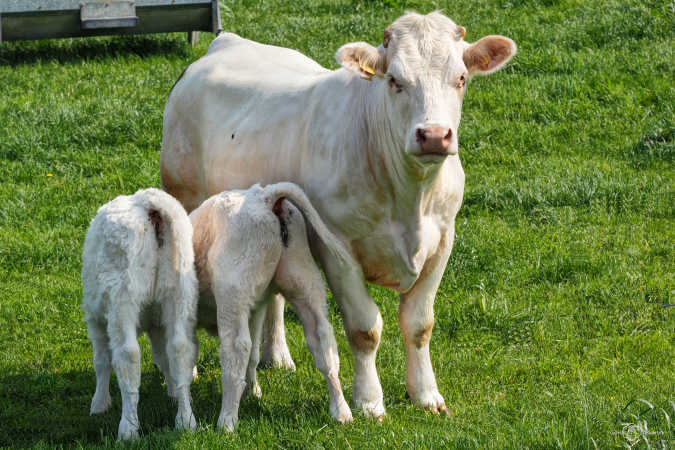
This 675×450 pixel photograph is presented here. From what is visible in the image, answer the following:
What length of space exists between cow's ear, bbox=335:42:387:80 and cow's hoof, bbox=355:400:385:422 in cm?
190

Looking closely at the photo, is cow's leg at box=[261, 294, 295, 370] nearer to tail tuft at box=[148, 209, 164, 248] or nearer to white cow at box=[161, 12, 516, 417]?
white cow at box=[161, 12, 516, 417]

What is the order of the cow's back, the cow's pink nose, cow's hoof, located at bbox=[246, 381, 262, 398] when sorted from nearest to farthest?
1. the cow's pink nose
2. cow's hoof, located at bbox=[246, 381, 262, 398]
3. the cow's back

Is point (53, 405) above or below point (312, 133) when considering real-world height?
below

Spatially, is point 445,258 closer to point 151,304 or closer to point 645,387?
point 645,387

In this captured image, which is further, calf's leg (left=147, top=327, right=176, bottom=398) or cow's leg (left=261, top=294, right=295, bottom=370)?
cow's leg (left=261, top=294, right=295, bottom=370)

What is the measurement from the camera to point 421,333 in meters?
6.19

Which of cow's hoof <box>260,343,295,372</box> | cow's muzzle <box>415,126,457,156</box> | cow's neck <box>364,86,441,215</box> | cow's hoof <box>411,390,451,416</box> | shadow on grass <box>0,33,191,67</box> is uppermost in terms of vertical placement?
cow's muzzle <box>415,126,457,156</box>

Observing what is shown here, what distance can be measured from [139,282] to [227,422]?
90 centimetres

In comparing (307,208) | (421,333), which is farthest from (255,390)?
(307,208)

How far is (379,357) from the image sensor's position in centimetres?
694

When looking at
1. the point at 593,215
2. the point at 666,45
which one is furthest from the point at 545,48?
the point at 593,215

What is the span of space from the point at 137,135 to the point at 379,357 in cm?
528

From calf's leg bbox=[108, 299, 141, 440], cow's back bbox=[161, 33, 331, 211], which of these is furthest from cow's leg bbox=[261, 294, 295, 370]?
calf's leg bbox=[108, 299, 141, 440]

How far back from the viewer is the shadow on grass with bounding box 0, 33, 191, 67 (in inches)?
535
